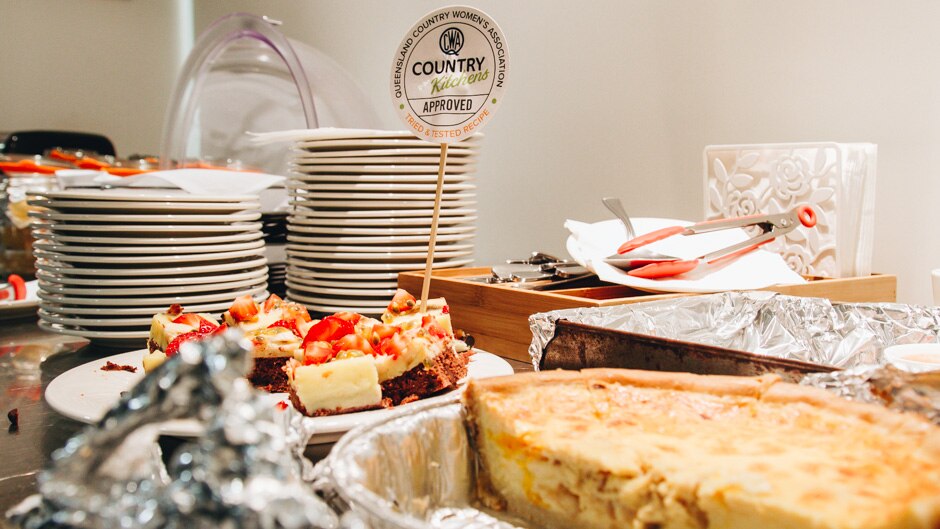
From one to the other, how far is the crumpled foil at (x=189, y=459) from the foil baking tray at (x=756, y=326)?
0.64 m

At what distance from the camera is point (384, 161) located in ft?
6.05

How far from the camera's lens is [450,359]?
120 cm

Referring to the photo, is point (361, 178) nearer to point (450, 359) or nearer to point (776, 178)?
point (450, 359)

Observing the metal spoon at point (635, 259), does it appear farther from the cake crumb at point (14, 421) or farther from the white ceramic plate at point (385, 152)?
the cake crumb at point (14, 421)

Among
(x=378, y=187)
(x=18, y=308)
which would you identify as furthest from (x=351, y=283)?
(x=18, y=308)

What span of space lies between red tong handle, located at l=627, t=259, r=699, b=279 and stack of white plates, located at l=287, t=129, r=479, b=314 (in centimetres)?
58

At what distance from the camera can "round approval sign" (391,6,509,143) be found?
4.54 feet

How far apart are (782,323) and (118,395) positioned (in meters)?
1.12

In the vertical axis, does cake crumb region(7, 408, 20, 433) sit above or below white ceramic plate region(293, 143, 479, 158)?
below

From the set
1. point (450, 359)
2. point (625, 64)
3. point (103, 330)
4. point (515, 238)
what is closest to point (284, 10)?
point (515, 238)

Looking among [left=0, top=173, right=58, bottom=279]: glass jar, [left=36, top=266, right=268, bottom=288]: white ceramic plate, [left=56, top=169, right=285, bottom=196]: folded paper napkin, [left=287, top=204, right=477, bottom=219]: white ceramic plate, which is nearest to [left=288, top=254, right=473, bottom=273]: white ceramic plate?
[left=287, top=204, right=477, bottom=219]: white ceramic plate

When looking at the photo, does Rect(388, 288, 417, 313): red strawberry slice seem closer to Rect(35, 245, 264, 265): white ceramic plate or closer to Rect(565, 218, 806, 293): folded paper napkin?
Rect(565, 218, 806, 293): folded paper napkin

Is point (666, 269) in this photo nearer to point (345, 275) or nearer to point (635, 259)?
point (635, 259)

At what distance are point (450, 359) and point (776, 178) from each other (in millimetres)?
1038
